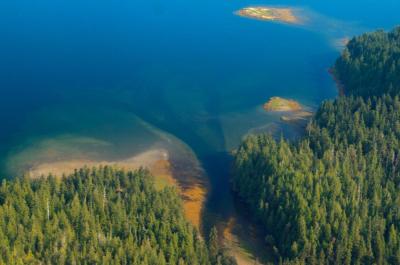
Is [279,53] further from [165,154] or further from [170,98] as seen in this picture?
[165,154]

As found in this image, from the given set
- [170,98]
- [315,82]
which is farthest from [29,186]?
[315,82]

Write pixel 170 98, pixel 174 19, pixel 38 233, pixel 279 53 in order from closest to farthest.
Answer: pixel 38 233 < pixel 170 98 < pixel 279 53 < pixel 174 19

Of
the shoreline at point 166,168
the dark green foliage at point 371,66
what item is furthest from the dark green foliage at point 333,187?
the dark green foliage at point 371,66

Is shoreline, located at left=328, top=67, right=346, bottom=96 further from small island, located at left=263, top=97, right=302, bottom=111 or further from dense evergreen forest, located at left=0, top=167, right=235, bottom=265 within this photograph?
dense evergreen forest, located at left=0, top=167, right=235, bottom=265

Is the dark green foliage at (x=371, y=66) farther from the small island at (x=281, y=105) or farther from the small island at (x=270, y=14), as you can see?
the small island at (x=270, y=14)

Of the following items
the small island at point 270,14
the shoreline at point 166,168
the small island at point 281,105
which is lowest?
the shoreline at point 166,168

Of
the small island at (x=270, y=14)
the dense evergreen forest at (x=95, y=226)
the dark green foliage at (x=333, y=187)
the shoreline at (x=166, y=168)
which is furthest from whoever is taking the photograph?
the small island at (x=270, y=14)

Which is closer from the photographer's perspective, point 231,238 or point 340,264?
point 340,264

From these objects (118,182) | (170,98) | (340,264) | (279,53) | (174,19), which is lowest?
(340,264)

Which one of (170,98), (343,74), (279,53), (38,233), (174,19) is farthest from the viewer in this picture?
(174,19)
